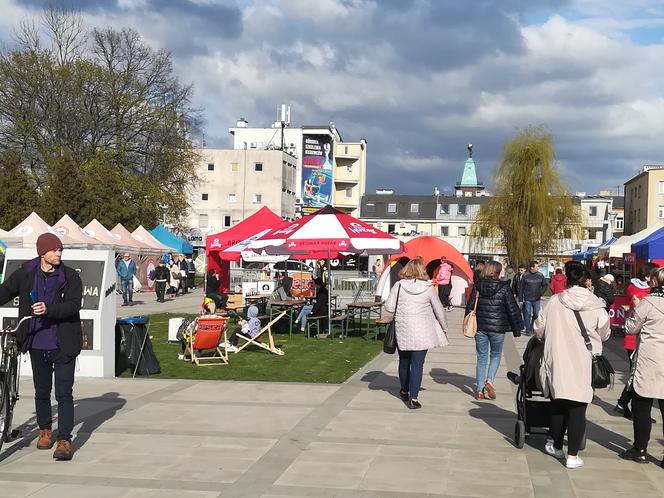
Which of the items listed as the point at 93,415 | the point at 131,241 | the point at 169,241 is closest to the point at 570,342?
the point at 93,415

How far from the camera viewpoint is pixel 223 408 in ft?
29.3

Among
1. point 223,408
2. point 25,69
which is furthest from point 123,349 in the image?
point 25,69

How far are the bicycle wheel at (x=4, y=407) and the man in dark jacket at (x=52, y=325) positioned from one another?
0.28 meters

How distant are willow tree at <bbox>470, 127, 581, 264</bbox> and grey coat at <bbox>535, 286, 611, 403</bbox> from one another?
156 feet

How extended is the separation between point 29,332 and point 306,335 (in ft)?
36.8

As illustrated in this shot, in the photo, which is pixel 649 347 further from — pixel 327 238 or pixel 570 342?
pixel 327 238

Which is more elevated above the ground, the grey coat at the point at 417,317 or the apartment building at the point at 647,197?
the apartment building at the point at 647,197

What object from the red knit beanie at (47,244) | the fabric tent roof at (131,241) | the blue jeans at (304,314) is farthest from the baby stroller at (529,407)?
the fabric tent roof at (131,241)

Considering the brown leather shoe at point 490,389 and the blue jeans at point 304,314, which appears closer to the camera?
the brown leather shoe at point 490,389

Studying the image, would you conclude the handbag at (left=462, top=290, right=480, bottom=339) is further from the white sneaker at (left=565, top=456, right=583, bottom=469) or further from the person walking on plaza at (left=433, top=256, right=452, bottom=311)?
the person walking on plaza at (left=433, top=256, right=452, bottom=311)

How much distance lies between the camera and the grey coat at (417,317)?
927cm

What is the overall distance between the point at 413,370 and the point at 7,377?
14.6ft

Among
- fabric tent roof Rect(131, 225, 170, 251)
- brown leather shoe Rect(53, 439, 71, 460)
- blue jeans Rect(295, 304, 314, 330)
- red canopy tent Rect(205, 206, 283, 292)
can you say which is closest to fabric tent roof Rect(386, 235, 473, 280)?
red canopy tent Rect(205, 206, 283, 292)

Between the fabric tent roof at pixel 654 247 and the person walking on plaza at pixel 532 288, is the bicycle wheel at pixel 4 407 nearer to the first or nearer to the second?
the fabric tent roof at pixel 654 247
